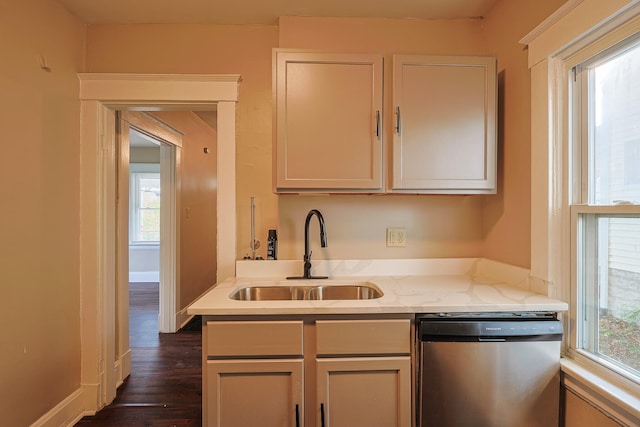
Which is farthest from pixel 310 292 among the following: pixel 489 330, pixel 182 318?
pixel 182 318

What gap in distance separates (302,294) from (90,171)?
1.52m

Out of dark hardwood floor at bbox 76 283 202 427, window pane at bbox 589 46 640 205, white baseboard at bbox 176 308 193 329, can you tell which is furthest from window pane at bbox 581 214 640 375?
white baseboard at bbox 176 308 193 329

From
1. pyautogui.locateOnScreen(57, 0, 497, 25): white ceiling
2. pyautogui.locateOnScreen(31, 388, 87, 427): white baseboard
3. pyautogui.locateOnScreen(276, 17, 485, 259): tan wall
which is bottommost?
pyautogui.locateOnScreen(31, 388, 87, 427): white baseboard

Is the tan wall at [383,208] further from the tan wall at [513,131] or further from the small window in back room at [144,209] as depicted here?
the small window in back room at [144,209]

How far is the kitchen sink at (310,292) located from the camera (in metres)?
1.78

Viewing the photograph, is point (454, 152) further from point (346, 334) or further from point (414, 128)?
point (346, 334)

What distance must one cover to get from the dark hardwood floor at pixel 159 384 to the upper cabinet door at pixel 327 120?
1646 mm

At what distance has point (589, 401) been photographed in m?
1.21

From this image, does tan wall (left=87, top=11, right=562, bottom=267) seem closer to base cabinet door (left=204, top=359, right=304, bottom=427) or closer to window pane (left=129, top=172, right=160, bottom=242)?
base cabinet door (left=204, top=359, right=304, bottom=427)

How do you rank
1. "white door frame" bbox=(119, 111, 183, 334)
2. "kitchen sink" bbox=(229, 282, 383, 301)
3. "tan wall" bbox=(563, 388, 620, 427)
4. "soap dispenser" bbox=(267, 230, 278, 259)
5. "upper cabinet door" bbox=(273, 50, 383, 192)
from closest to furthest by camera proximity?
"tan wall" bbox=(563, 388, 620, 427)
"upper cabinet door" bbox=(273, 50, 383, 192)
"kitchen sink" bbox=(229, 282, 383, 301)
"soap dispenser" bbox=(267, 230, 278, 259)
"white door frame" bbox=(119, 111, 183, 334)

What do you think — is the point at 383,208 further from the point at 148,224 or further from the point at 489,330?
the point at 148,224

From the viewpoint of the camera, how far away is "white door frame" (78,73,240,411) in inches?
77.4

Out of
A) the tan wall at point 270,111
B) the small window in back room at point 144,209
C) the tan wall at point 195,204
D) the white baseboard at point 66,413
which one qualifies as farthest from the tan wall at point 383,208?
the small window in back room at point 144,209

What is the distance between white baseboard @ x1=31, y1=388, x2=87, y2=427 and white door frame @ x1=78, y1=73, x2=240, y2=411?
40 millimetres
